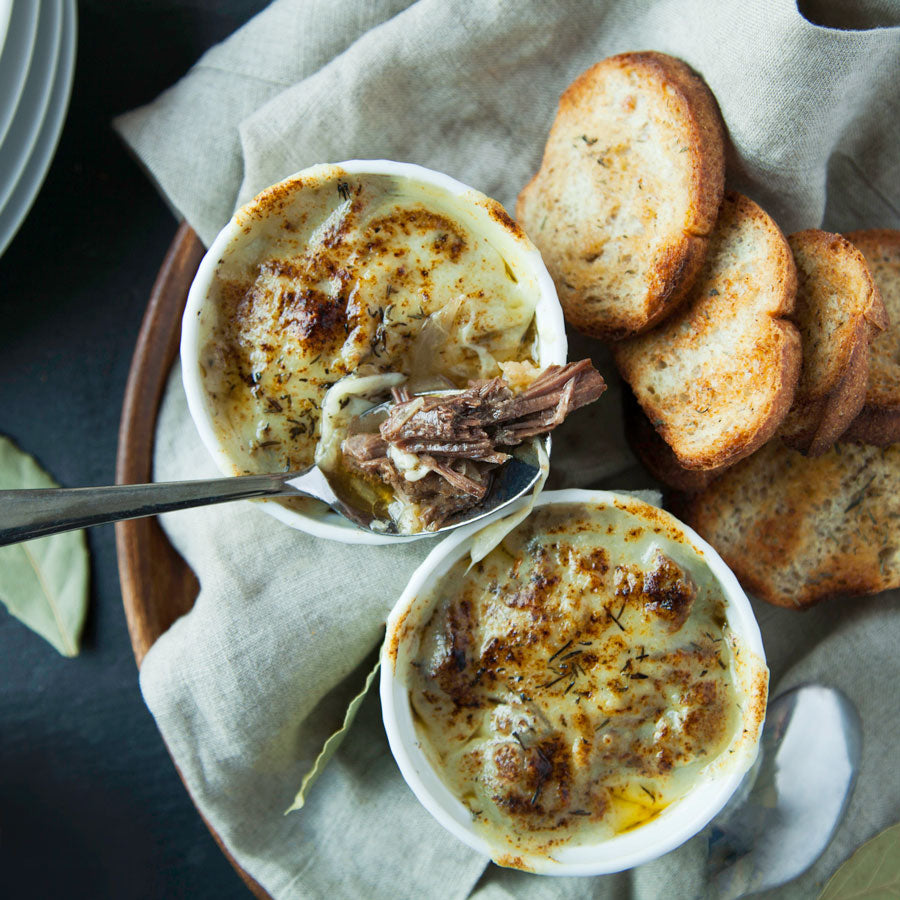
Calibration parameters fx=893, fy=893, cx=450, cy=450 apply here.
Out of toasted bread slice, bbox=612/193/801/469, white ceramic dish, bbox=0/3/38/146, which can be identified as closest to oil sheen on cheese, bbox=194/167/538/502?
toasted bread slice, bbox=612/193/801/469

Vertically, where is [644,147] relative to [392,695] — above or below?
above

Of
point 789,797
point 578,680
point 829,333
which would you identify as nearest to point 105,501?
point 578,680

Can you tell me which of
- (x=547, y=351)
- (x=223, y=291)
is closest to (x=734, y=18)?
(x=547, y=351)

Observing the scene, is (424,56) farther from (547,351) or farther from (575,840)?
(575,840)

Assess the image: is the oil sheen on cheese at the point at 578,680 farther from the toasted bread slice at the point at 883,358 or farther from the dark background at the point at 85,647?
the dark background at the point at 85,647

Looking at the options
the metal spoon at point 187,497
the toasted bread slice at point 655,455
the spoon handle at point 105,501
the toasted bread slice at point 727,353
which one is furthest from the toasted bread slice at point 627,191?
the spoon handle at point 105,501

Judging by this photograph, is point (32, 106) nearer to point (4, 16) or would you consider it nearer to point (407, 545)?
point (4, 16)

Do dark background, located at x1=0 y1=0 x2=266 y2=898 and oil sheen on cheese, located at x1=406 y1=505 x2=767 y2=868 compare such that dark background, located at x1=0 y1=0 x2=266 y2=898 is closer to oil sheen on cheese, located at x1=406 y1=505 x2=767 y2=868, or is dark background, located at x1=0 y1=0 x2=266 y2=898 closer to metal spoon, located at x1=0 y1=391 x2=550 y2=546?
metal spoon, located at x1=0 y1=391 x2=550 y2=546
